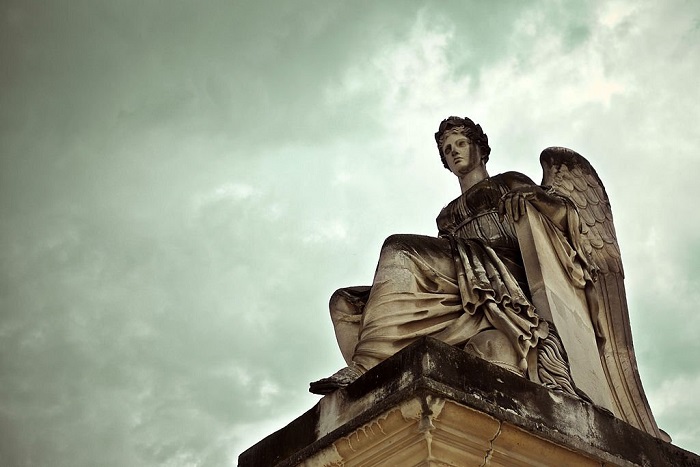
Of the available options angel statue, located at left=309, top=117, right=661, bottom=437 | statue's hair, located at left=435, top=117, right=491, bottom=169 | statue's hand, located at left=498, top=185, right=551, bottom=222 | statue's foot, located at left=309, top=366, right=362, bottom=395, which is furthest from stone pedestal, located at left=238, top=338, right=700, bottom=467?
statue's hair, located at left=435, top=117, right=491, bottom=169

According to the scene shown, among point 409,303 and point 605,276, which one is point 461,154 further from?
point 409,303

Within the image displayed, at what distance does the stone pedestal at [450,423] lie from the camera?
5.10 meters

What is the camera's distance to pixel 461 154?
8.72 metres

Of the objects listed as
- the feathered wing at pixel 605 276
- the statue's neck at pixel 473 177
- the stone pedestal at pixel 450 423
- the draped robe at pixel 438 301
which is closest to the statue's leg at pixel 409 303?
the draped robe at pixel 438 301

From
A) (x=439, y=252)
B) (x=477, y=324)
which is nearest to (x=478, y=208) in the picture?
(x=439, y=252)

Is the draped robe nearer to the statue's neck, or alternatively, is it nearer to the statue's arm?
the statue's arm

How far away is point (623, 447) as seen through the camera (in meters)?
5.82

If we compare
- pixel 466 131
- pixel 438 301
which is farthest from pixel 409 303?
pixel 466 131

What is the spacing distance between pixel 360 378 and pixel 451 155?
142 inches

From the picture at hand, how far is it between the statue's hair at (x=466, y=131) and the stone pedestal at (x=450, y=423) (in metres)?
3.50

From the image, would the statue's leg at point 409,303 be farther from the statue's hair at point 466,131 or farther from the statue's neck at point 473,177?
the statue's hair at point 466,131

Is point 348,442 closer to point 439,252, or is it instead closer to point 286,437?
point 286,437

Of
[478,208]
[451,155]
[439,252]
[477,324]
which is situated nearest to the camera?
[477,324]

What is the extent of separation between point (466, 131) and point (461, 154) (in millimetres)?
242
